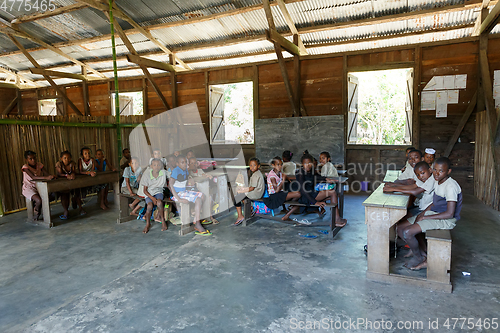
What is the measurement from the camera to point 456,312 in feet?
8.56

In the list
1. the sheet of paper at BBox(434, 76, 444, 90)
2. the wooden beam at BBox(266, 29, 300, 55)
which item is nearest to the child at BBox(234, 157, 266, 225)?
the wooden beam at BBox(266, 29, 300, 55)

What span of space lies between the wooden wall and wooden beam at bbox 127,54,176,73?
2.45 ft

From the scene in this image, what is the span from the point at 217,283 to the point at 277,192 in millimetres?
2318

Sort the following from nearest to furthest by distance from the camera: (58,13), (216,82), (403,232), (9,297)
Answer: (9,297), (403,232), (58,13), (216,82)

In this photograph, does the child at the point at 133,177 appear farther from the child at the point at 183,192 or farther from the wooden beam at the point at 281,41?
the wooden beam at the point at 281,41

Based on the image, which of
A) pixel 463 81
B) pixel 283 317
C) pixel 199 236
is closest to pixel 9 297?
pixel 199 236

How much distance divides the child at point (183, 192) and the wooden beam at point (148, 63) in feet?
14.6

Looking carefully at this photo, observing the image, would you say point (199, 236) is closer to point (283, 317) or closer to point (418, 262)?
point (283, 317)

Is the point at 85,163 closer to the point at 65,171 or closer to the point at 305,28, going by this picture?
the point at 65,171

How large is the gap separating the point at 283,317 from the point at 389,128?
571 inches

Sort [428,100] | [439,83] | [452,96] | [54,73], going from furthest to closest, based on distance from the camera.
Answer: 1. [54,73]
2. [428,100]
3. [439,83]
4. [452,96]

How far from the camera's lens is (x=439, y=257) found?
297 cm

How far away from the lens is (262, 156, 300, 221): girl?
5.14m

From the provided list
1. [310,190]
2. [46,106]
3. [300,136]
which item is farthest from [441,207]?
[46,106]
